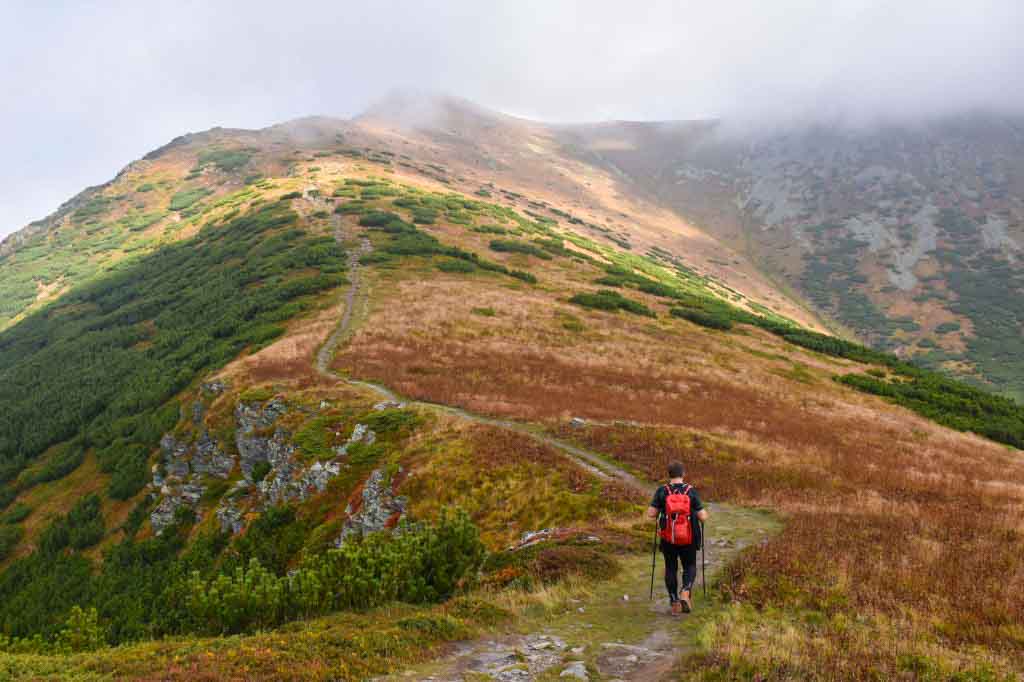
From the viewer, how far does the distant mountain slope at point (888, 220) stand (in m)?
98.6

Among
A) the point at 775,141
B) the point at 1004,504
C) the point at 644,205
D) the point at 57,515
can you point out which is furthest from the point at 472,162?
the point at 1004,504

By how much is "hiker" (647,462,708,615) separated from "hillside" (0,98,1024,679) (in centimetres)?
44

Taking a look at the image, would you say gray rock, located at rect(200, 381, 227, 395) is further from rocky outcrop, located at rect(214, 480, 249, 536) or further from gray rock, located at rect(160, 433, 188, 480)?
rocky outcrop, located at rect(214, 480, 249, 536)

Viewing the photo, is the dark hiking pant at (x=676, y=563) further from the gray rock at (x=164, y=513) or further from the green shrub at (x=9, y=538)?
the green shrub at (x=9, y=538)

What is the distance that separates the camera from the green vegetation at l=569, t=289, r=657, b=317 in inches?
1832

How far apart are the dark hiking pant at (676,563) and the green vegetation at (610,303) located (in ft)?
126

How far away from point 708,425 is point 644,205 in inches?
5254

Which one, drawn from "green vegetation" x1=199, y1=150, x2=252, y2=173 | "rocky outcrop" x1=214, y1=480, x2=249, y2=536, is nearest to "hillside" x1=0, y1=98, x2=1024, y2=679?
"rocky outcrop" x1=214, y1=480, x2=249, y2=536

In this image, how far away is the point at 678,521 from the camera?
8.51 meters

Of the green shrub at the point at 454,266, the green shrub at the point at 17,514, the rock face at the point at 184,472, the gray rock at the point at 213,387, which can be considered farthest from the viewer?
the green shrub at the point at 454,266

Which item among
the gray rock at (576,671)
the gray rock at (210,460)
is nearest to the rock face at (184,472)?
the gray rock at (210,460)

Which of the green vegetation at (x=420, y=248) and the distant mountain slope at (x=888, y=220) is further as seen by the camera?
the distant mountain slope at (x=888, y=220)

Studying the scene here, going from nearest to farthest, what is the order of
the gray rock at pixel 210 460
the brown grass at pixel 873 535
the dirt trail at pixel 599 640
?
the dirt trail at pixel 599 640 → the brown grass at pixel 873 535 → the gray rock at pixel 210 460

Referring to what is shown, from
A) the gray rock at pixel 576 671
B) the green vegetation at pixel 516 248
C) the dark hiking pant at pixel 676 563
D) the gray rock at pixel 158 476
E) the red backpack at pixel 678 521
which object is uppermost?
the green vegetation at pixel 516 248
